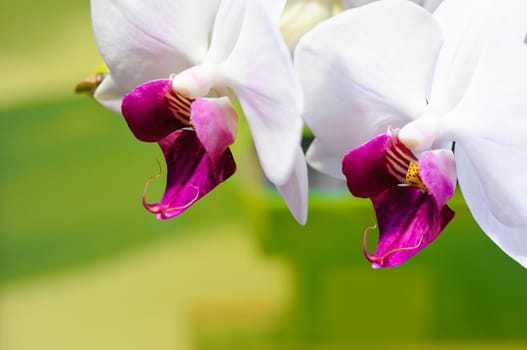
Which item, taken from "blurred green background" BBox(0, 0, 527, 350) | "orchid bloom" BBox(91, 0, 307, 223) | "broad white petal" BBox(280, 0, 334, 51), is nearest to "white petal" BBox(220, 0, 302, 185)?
"orchid bloom" BBox(91, 0, 307, 223)

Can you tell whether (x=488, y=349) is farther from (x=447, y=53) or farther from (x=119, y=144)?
(x=447, y=53)

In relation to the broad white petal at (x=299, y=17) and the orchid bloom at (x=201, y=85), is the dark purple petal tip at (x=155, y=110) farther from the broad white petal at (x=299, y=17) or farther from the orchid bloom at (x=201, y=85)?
the broad white petal at (x=299, y=17)

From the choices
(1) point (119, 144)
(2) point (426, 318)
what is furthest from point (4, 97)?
(2) point (426, 318)

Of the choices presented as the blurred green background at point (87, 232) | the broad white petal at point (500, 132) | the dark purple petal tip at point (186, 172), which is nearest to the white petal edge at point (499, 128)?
the broad white petal at point (500, 132)

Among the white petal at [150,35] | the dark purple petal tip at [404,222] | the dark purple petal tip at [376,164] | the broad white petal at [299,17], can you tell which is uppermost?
the white petal at [150,35]

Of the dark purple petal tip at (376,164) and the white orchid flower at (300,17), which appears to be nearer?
the dark purple petal tip at (376,164)

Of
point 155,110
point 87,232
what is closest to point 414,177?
point 155,110

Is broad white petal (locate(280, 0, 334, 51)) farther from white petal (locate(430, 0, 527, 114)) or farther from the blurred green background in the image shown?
→ the blurred green background
